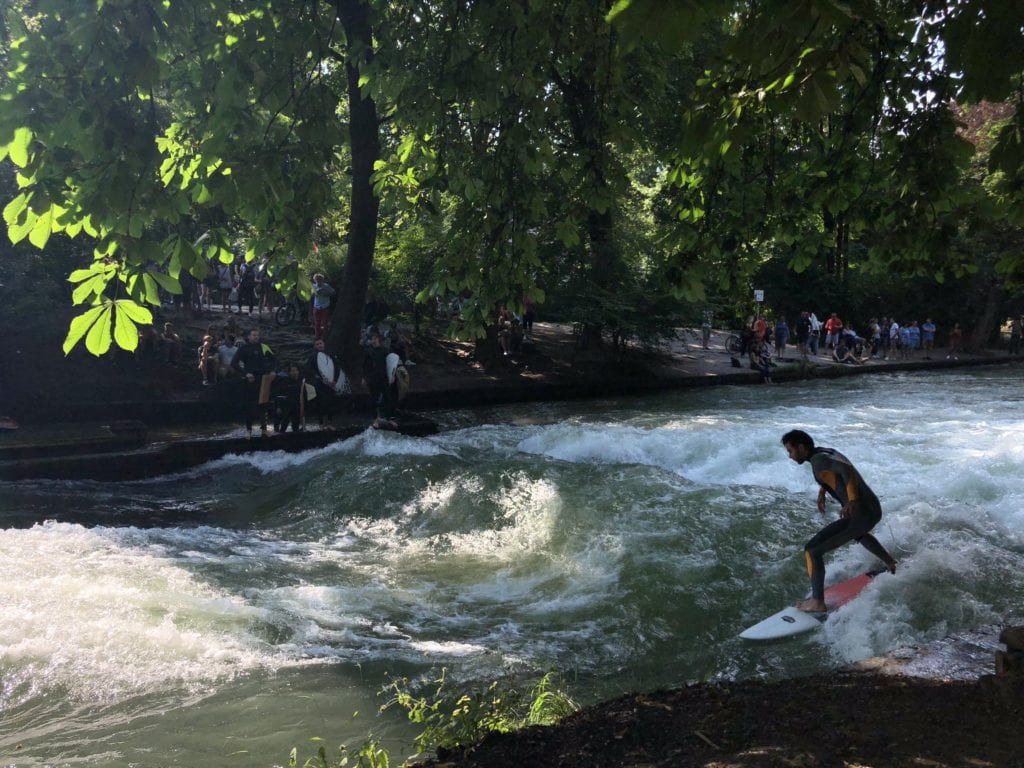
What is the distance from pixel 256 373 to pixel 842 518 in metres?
10.8

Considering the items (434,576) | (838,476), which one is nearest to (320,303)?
(434,576)

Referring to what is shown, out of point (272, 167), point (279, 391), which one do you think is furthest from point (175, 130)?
point (279, 391)

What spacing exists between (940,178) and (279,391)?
12.2m

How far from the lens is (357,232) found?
58.9ft

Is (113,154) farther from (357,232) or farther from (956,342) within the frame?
(956,342)

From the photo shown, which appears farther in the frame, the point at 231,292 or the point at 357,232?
the point at 231,292

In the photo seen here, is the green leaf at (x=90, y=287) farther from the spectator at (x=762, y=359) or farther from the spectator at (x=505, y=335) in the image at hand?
the spectator at (x=762, y=359)

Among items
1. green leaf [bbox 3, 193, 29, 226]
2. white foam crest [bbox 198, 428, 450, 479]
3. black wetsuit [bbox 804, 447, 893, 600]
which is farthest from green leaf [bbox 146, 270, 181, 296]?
white foam crest [bbox 198, 428, 450, 479]

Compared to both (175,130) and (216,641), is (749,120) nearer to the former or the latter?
(175,130)

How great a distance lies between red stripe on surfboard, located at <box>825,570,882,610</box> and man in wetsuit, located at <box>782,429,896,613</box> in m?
0.22

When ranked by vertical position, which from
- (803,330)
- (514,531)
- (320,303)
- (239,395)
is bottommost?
(514,531)

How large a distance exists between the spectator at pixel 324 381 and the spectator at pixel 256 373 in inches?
50.5

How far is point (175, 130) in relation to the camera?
6.62 m

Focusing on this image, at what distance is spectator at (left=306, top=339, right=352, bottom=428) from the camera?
17.0 m
